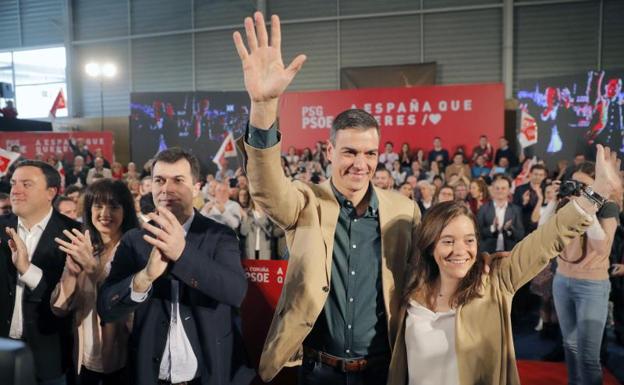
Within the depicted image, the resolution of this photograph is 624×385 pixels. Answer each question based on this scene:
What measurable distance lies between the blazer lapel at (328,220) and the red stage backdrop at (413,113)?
387 inches

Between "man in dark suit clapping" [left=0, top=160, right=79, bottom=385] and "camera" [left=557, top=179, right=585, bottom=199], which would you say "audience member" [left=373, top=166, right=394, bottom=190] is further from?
"man in dark suit clapping" [left=0, top=160, right=79, bottom=385]

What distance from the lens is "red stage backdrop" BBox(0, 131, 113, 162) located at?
442 inches

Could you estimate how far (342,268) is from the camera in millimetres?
1948

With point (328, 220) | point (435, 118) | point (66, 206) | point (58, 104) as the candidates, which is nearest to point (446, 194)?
point (66, 206)

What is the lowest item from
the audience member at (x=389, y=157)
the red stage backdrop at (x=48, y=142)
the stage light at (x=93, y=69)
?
the audience member at (x=389, y=157)

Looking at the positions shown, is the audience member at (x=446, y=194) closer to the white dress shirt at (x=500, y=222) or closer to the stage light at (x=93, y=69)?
the white dress shirt at (x=500, y=222)

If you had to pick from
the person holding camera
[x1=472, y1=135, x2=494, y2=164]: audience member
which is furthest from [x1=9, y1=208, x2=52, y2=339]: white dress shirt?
[x1=472, y1=135, x2=494, y2=164]: audience member

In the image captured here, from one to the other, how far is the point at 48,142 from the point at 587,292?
11.6 metres

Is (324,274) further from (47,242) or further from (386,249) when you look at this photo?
(47,242)

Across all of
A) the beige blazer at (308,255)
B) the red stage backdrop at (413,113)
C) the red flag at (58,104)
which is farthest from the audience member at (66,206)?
the red flag at (58,104)

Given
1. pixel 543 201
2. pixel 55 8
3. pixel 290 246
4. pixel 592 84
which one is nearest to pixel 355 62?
pixel 592 84

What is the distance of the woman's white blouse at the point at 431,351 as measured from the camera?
187 cm

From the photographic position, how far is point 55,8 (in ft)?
54.1

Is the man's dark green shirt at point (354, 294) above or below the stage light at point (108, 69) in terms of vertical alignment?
below
